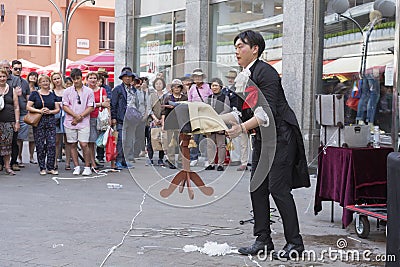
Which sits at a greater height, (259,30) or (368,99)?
(259,30)

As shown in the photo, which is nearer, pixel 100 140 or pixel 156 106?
pixel 156 106

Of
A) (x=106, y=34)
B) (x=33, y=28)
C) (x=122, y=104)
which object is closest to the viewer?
(x=122, y=104)

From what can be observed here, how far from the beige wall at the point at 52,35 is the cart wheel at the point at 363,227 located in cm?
3121

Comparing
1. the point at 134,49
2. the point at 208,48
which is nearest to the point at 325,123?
the point at 208,48

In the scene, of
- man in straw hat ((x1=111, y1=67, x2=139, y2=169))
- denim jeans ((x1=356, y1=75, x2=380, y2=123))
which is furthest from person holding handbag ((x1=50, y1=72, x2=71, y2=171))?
denim jeans ((x1=356, y1=75, x2=380, y2=123))

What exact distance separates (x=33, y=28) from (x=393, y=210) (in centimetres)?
3467

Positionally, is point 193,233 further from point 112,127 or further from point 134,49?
point 134,49

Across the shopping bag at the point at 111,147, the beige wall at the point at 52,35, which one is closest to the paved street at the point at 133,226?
the shopping bag at the point at 111,147

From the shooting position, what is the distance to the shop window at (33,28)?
36.9m

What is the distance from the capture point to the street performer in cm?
600

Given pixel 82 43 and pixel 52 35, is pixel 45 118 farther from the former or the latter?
pixel 82 43

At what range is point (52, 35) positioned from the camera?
123 feet

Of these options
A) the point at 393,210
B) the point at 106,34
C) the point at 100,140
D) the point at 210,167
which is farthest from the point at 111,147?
the point at 106,34

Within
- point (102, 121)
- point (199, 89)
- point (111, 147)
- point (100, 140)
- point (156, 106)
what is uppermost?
point (199, 89)
